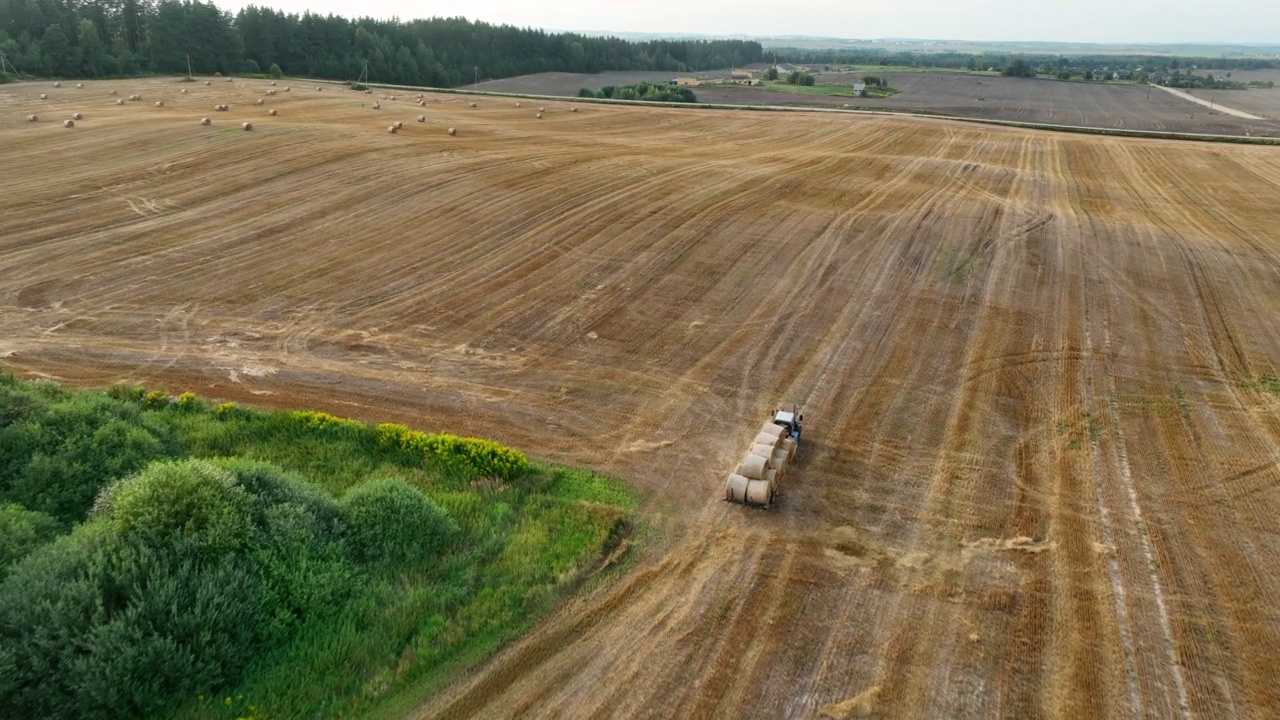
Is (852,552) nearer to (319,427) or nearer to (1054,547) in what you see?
(1054,547)

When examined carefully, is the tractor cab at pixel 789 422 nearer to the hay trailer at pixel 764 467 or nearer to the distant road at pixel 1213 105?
the hay trailer at pixel 764 467

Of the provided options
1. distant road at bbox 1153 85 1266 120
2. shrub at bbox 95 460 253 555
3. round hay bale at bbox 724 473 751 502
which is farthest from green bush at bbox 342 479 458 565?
distant road at bbox 1153 85 1266 120

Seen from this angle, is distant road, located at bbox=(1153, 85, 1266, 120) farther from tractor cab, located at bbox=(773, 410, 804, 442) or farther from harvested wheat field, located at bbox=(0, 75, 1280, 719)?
tractor cab, located at bbox=(773, 410, 804, 442)

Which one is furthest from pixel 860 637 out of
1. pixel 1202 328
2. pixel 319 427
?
pixel 1202 328

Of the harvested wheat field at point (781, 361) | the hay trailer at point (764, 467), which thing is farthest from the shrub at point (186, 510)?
the hay trailer at point (764, 467)

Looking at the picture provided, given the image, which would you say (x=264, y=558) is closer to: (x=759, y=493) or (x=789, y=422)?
(x=759, y=493)

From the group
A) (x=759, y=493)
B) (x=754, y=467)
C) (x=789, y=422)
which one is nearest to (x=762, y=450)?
(x=754, y=467)
